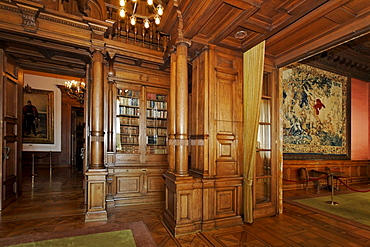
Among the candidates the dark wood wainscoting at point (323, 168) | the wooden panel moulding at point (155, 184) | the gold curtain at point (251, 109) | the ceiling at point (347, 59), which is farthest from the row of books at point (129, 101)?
the ceiling at point (347, 59)

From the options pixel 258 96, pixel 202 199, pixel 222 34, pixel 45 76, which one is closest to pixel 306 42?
pixel 258 96

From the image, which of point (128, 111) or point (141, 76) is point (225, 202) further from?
point (141, 76)

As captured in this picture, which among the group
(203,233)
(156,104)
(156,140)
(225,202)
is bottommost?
(203,233)

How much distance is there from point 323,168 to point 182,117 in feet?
20.0

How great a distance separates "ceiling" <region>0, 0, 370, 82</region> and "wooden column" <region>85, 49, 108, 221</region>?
24.9 inches

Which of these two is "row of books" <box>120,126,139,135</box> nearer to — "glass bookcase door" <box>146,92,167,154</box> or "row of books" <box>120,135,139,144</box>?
"row of books" <box>120,135,139,144</box>

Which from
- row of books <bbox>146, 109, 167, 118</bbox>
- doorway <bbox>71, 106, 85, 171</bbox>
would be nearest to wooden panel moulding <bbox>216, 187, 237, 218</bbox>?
row of books <bbox>146, 109, 167, 118</bbox>

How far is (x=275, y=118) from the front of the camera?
4043 mm

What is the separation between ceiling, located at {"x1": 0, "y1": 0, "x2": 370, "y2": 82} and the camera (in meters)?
2.57

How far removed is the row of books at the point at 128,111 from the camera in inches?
187

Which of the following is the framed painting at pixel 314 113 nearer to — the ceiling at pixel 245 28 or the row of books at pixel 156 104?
the ceiling at pixel 245 28

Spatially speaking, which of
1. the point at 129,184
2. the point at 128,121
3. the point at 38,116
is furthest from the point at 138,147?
the point at 38,116

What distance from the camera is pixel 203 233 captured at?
3.11m

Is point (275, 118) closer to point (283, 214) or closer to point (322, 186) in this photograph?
point (283, 214)
